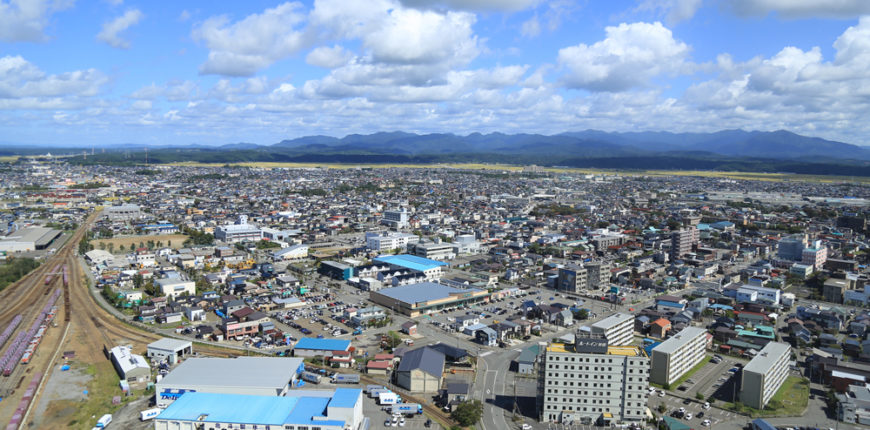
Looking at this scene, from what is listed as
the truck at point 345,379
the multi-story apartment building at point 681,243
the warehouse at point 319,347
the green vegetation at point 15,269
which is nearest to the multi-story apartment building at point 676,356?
the truck at point 345,379

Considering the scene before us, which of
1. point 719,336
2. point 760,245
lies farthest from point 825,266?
point 719,336

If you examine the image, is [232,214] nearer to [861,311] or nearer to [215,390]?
[215,390]

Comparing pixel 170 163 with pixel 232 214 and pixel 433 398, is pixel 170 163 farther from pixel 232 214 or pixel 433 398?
pixel 433 398

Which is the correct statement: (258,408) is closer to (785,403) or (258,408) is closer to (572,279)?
(785,403)

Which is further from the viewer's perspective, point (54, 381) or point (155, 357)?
point (155, 357)

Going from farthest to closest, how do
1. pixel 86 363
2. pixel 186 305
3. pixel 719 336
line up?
pixel 186 305 → pixel 719 336 → pixel 86 363

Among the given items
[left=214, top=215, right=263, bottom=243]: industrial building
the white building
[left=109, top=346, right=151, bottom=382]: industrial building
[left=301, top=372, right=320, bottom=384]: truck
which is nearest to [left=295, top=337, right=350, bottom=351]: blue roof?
[left=301, top=372, right=320, bottom=384]: truck

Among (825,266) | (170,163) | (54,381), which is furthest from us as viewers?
(170,163)
